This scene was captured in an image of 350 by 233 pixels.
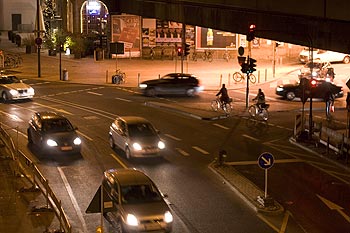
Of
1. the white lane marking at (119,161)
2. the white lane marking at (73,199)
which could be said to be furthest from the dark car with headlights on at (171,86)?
the white lane marking at (73,199)

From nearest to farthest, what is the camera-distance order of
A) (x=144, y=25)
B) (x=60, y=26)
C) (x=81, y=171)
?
(x=81, y=171) < (x=144, y=25) < (x=60, y=26)

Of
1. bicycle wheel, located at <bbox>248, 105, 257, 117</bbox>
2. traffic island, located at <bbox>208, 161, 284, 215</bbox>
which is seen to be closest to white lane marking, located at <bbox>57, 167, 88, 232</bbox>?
traffic island, located at <bbox>208, 161, 284, 215</bbox>

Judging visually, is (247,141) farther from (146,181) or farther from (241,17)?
(146,181)

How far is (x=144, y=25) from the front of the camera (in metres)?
70.8

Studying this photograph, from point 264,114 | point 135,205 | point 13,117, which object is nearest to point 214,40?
point 264,114

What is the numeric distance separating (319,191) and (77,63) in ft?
142

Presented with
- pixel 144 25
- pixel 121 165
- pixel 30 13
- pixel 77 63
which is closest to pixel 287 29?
pixel 121 165

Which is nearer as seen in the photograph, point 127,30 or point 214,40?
point 127,30

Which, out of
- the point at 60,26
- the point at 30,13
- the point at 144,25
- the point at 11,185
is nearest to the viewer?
the point at 11,185

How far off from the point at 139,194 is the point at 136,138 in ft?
26.9

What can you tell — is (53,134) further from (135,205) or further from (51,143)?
(135,205)

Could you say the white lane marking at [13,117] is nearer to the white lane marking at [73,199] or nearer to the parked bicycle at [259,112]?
the white lane marking at [73,199]

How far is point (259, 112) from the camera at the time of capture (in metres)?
37.7

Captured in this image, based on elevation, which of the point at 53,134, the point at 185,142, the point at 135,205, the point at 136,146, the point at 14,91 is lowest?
the point at 185,142
